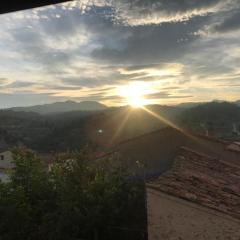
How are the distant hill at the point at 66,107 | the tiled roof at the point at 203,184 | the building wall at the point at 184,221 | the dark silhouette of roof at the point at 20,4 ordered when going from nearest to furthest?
the dark silhouette of roof at the point at 20,4 → the building wall at the point at 184,221 → the tiled roof at the point at 203,184 → the distant hill at the point at 66,107

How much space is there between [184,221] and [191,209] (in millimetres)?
253

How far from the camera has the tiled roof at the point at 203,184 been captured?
7.80 m

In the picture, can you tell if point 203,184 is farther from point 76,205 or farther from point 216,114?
point 216,114

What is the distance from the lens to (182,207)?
303 inches

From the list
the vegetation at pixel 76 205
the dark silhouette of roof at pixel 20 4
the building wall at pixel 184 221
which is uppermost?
the dark silhouette of roof at pixel 20 4

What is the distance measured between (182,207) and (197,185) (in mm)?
1074

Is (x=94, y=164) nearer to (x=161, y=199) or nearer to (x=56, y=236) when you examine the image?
(x=56, y=236)

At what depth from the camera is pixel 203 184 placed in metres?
8.82

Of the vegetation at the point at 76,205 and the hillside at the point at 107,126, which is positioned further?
the hillside at the point at 107,126

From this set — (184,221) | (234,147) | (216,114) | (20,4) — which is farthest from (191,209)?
(216,114)

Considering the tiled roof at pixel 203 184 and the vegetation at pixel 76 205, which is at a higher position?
the tiled roof at pixel 203 184

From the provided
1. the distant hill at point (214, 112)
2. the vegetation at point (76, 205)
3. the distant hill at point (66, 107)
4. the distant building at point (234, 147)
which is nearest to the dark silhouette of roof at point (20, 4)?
the vegetation at point (76, 205)

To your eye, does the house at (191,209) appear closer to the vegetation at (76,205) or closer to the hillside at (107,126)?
the vegetation at (76,205)

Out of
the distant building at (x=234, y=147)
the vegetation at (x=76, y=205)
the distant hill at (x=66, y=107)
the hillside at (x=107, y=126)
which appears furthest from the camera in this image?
the distant hill at (x=66, y=107)
